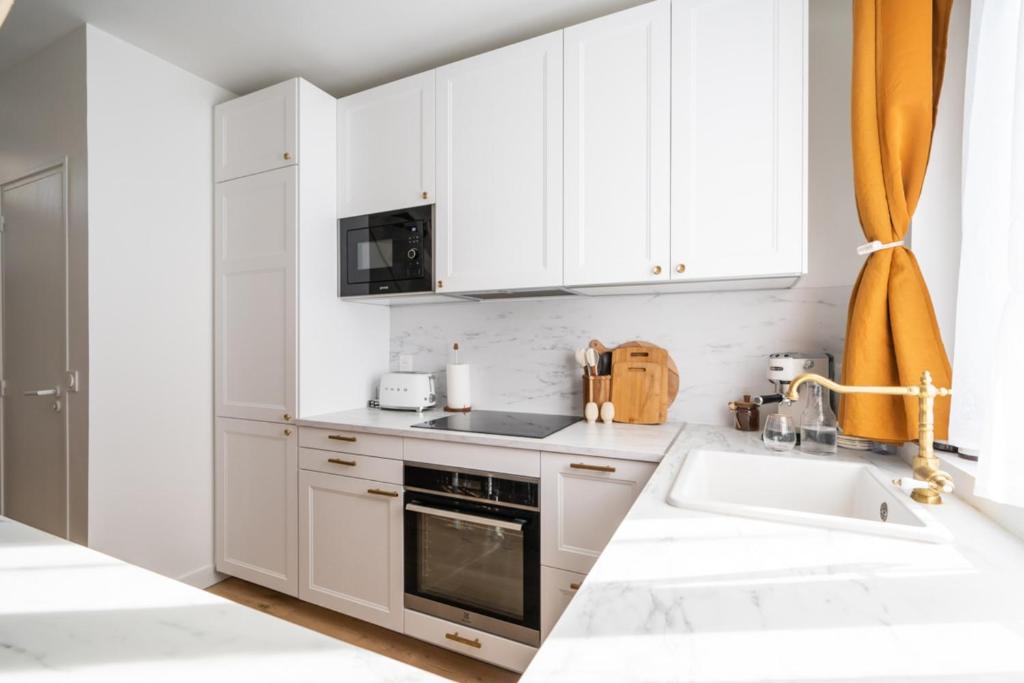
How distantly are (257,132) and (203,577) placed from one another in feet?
7.28

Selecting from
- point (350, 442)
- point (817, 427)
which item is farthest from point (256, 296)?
point (817, 427)

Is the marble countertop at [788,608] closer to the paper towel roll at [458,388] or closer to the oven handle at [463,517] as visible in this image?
the oven handle at [463,517]

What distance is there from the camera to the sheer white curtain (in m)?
0.86

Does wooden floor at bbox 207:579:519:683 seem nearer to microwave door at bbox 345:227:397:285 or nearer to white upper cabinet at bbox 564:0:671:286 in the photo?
microwave door at bbox 345:227:397:285

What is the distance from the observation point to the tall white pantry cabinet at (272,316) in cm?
225

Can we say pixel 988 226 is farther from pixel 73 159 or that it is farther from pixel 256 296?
pixel 73 159

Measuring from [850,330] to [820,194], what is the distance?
678 mm

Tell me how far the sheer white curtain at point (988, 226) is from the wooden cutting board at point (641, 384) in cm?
95

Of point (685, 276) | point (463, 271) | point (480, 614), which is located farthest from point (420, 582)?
point (685, 276)

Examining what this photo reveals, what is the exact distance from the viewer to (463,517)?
1.83 metres

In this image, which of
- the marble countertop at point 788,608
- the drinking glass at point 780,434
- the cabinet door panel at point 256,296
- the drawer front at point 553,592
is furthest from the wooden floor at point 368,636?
the marble countertop at point 788,608

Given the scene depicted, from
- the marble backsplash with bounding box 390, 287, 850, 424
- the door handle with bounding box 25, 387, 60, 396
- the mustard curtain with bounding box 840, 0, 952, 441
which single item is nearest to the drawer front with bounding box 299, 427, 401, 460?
the marble backsplash with bounding box 390, 287, 850, 424

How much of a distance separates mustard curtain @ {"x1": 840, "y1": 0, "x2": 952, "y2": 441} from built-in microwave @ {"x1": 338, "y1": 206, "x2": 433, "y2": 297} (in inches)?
63.2

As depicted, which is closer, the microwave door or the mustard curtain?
the mustard curtain
